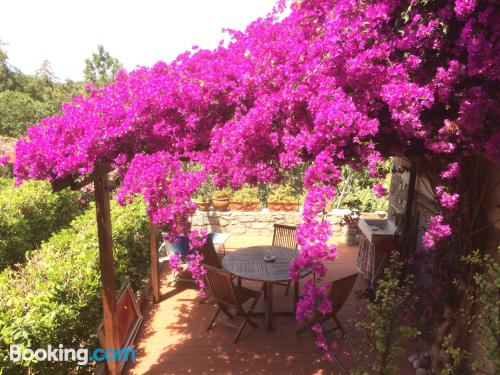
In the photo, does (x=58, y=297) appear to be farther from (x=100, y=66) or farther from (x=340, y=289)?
(x=100, y=66)

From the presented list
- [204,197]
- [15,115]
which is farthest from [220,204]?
[15,115]

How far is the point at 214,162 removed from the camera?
2445 mm

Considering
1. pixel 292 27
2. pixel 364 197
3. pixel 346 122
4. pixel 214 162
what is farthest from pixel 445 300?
pixel 364 197

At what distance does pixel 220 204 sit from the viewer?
28.2ft

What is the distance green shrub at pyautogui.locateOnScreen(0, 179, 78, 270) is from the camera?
6102 mm

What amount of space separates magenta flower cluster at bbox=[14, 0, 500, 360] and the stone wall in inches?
229

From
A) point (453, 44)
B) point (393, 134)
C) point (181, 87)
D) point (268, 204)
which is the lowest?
point (268, 204)

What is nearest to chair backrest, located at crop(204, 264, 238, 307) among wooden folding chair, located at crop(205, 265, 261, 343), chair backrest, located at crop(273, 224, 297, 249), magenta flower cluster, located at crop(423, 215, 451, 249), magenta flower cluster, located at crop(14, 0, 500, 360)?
wooden folding chair, located at crop(205, 265, 261, 343)

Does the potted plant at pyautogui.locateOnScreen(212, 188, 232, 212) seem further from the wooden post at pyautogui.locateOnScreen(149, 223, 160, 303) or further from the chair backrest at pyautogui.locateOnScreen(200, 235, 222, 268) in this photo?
the wooden post at pyautogui.locateOnScreen(149, 223, 160, 303)

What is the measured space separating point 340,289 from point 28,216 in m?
6.13

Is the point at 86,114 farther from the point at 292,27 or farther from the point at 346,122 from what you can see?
the point at 346,122

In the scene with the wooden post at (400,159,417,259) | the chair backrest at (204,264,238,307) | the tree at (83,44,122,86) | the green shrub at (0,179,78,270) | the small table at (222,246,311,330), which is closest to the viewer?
the chair backrest at (204,264,238,307)

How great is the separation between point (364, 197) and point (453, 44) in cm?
759

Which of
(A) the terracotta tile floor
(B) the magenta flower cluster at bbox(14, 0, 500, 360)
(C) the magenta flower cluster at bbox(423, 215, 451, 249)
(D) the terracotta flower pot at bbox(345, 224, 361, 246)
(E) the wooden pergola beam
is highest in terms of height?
(B) the magenta flower cluster at bbox(14, 0, 500, 360)
